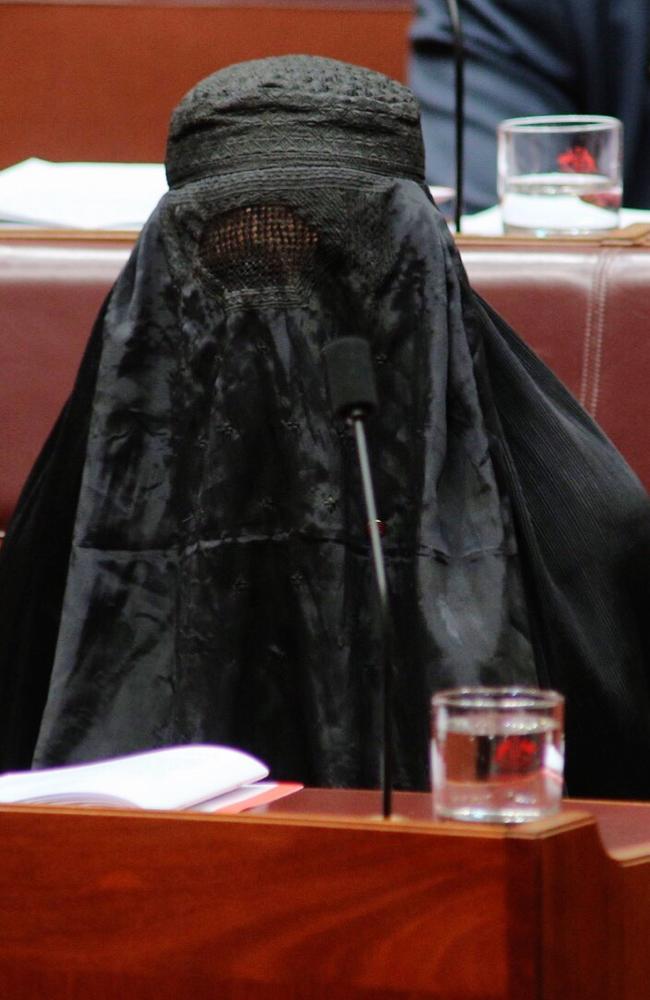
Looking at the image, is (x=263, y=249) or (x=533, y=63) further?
(x=533, y=63)

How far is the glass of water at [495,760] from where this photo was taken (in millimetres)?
904

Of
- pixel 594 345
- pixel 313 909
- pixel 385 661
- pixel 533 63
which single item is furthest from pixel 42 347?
pixel 313 909

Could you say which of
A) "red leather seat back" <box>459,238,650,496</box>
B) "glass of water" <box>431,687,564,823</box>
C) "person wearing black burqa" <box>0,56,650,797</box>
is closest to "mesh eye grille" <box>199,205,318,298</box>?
"person wearing black burqa" <box>0,56,650,797</box>

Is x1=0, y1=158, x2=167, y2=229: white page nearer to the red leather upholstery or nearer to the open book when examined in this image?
the red leather upholstery

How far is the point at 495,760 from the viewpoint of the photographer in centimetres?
91

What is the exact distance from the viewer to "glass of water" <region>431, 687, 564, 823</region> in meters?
0.90

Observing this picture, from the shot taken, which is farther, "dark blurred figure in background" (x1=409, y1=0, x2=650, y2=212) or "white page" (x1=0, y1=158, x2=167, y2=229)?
"dark blurred figure in background" (x1=409, y1=0, x2=650, y2=212)

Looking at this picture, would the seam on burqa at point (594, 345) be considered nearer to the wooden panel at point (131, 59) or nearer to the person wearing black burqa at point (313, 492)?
the person wearing black burqa at point (313, 492)

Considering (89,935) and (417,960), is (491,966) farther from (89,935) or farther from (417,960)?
(89,935)

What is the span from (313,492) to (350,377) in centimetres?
59

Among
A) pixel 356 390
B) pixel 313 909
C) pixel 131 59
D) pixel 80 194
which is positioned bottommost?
pixel 313 909

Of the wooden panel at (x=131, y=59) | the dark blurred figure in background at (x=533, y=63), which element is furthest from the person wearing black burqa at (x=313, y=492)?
the dark blurred figure in background at (x=533, y=63)

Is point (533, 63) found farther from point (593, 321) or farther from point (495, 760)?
point (495, 760)

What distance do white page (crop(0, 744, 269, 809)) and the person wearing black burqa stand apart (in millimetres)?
446
